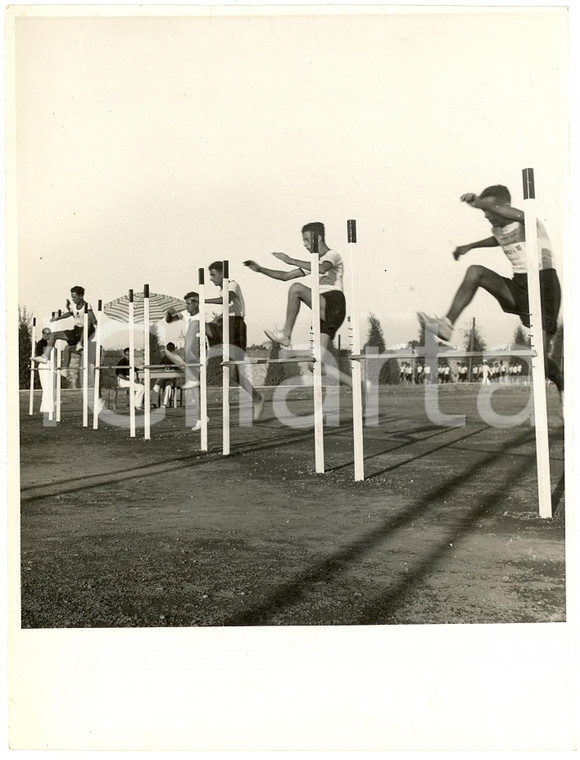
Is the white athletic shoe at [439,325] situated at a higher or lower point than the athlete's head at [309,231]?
lower

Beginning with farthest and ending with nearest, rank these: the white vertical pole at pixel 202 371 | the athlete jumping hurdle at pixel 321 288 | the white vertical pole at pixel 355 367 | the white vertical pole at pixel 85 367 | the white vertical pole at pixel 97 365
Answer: the white vertical pole at pixel 85 367
the white vertical pole at pixel 97 365
the white vertical pole at pixel 202 371
the athlete jumping hurdle at pixel 321 288
the white vertical pole at pixel 355 367

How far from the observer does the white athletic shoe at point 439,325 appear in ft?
16.2

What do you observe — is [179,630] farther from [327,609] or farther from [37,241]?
[37,241]

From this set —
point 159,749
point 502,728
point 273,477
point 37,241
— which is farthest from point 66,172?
point 502,728

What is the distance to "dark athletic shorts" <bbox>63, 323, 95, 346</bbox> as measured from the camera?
895 centimetres

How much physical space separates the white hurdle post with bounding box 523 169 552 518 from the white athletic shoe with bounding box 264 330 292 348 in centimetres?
265

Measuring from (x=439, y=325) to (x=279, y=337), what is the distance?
1.85 m

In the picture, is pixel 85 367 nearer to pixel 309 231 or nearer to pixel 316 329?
pixel 309 231

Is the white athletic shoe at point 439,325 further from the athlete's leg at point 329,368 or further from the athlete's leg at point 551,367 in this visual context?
the athlete's leg at point 329,368

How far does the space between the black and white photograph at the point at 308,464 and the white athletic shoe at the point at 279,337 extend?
4 centimetres

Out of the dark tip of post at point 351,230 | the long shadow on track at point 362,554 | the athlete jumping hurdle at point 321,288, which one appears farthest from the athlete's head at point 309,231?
the long shadow on track at point 362,554

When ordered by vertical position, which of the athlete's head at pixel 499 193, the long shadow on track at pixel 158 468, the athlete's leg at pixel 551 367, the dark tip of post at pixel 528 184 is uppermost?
the athlete's head at pixel 499 193

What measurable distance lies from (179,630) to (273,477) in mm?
2290

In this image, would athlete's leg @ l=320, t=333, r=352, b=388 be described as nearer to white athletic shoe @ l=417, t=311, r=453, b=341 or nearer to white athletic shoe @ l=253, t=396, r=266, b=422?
white athletic shoe @ l=417, t=311, r=453, b=341
